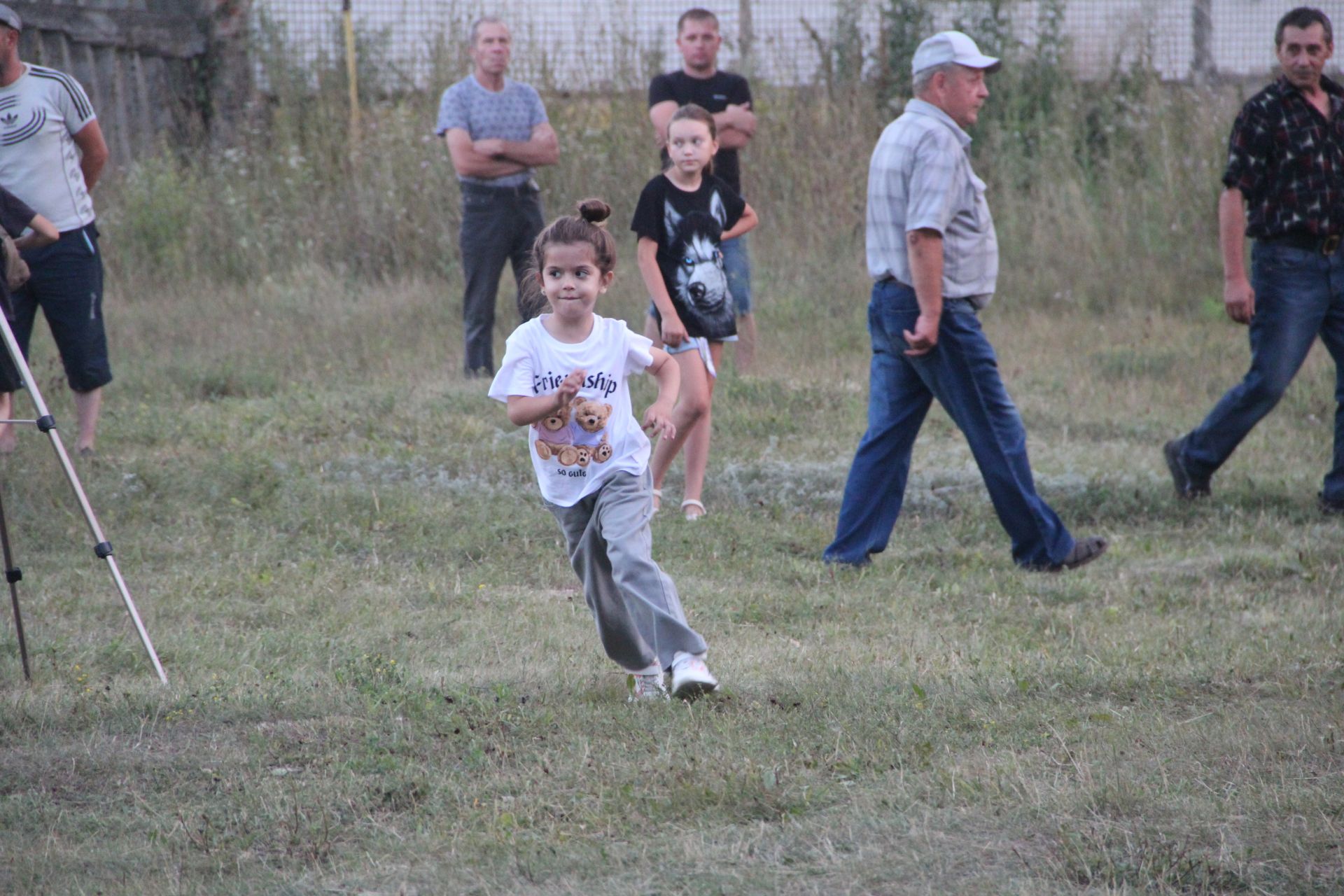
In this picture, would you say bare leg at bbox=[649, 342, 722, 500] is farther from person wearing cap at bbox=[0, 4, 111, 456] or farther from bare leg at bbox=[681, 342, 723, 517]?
person wearing cap at bbox=[0, 4, 111, 456]

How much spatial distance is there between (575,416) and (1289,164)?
423 centimetres

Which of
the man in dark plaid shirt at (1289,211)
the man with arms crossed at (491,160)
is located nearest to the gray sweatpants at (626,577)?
the man in dark plaid shirt at (1289,211)

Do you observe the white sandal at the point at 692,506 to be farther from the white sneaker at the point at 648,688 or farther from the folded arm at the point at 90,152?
the folded arm at the point at 90,152

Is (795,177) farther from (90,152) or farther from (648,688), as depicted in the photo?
(648,688)

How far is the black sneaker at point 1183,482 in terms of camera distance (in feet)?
24.2

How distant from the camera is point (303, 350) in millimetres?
10516

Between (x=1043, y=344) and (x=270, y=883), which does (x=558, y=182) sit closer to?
(x=1043, y=344)

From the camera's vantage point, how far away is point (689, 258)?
6.64 metres

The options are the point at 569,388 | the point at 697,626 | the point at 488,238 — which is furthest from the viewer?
the point at 488,238

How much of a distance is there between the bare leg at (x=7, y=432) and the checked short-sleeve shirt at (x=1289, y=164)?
5902 mm

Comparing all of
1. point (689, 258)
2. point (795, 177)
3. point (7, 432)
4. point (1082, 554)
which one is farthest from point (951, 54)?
point (795, 177)

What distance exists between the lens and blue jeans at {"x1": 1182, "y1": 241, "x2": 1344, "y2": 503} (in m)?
6.79

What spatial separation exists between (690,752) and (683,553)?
272cm

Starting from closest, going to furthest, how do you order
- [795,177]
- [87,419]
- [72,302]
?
[72,302]
[87,419]
[795,177]
